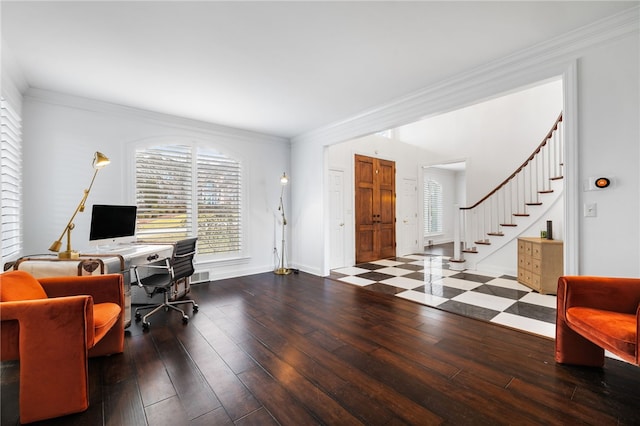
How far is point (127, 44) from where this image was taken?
2414mm

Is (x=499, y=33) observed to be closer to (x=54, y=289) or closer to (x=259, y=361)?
(x=259, y=361)

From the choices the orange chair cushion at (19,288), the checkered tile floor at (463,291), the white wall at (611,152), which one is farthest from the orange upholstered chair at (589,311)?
the orange chair cushion at (19,288)

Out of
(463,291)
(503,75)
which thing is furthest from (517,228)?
(503,75)

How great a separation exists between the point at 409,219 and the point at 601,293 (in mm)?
5406

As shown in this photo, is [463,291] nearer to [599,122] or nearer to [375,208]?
[599,122]

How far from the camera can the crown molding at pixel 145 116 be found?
3.33 m

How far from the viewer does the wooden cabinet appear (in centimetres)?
374

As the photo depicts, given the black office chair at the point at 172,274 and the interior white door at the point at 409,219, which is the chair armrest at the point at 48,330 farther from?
the interior white door at the point at 409,219

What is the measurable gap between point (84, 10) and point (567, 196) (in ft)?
13.7

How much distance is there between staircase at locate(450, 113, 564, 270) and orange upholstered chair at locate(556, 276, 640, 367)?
9.84 ft

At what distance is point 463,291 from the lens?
3.89 metres

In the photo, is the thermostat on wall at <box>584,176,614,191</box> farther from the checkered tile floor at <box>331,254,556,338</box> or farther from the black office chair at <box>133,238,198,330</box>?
the black office chair at <box>133,238,198,330</box>

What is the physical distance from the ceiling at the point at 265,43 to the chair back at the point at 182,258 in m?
1.87

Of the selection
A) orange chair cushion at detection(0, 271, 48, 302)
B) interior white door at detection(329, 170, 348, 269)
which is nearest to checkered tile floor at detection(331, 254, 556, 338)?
interior white door at detection(329, 170, 348, 269)
